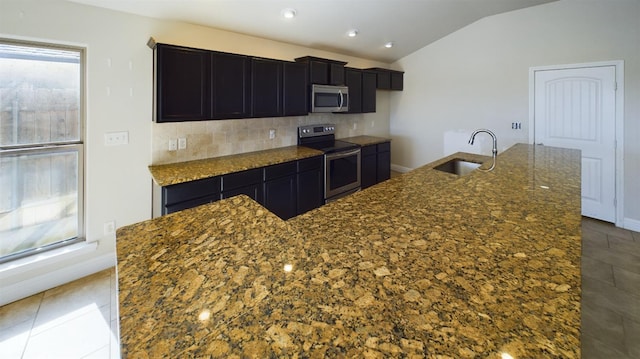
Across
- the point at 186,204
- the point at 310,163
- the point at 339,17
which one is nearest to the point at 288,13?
the point at 339,17

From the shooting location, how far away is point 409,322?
2.12 ft

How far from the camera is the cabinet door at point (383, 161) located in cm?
490

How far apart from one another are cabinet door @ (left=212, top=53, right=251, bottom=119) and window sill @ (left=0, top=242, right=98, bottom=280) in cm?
170

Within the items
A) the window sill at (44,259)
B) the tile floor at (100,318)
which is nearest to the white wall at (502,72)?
the tile floor at (100,318)

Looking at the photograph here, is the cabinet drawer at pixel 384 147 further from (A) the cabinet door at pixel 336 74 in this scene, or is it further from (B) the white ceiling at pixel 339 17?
(B) the white ceiling at pixel 339 17

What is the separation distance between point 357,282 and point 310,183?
9.56 ft

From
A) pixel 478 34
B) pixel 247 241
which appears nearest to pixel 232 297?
pixel 247 241

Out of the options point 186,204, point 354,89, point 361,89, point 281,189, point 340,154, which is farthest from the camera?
point 361,89

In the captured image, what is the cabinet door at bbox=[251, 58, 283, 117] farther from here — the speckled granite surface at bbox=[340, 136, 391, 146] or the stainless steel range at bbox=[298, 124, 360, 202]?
the speckled granite surface at bbox=[340, 136, 391, 146]

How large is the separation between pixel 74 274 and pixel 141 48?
7.04 ft

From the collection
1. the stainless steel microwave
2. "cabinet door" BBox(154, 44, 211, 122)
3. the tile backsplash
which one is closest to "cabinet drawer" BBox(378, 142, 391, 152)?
the stainless steel microwave

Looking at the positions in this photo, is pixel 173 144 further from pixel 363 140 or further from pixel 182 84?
pixel 363 140

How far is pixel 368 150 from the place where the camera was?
4.64m

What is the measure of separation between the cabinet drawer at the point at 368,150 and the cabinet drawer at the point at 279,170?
1.47 meters
